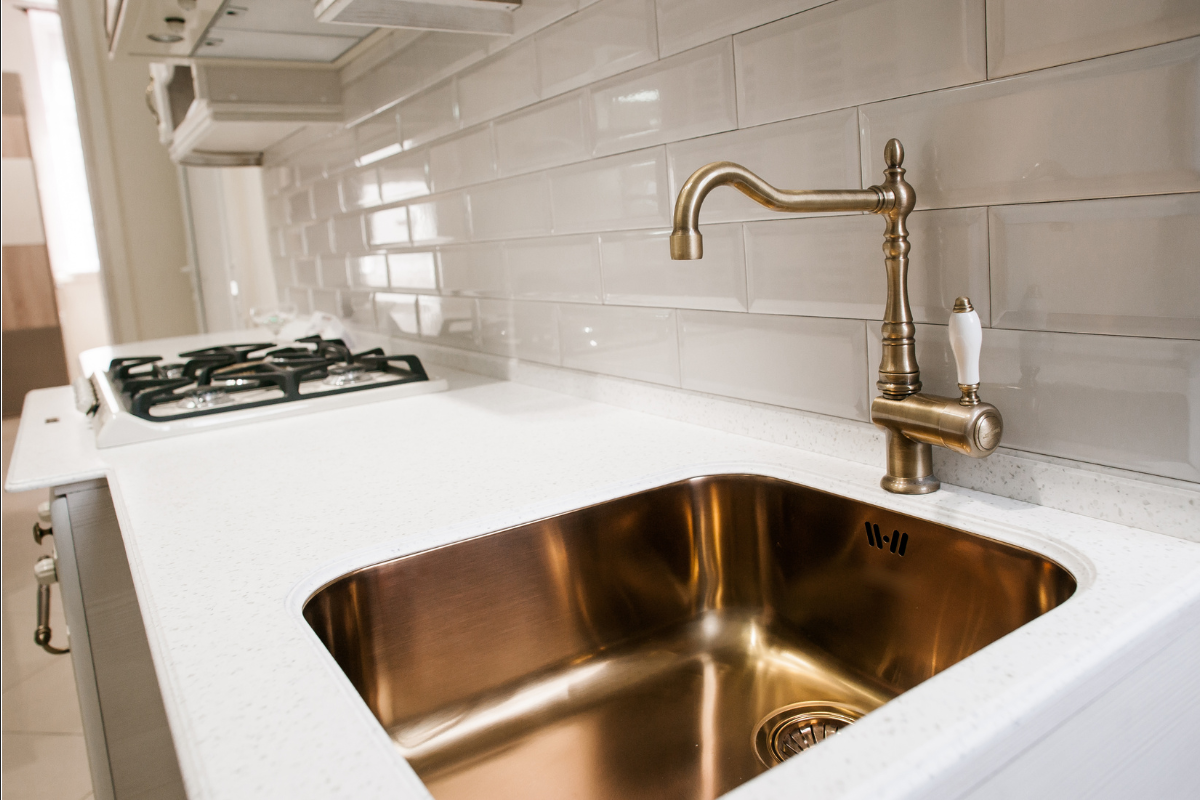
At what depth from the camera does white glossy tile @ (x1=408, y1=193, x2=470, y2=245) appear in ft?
5.36

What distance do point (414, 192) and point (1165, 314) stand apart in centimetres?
149

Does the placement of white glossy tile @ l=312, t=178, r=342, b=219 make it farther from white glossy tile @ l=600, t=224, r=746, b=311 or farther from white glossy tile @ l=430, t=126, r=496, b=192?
white glossy tile @ l=600, t=224, r=746, b=311

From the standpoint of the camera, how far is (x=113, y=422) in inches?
48.2


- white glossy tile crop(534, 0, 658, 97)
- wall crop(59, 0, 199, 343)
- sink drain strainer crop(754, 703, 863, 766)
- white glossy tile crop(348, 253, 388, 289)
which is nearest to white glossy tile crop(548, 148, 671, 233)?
white glossy tile crop(534, 0, 658, 97)

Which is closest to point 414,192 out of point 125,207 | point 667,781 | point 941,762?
point 667,781

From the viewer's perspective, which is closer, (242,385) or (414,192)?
(242,385)

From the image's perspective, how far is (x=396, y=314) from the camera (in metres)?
2.07

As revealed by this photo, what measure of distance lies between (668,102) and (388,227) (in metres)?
1.08

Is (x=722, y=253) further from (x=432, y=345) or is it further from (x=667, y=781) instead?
(x=432, y=345)

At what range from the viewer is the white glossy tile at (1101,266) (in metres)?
0.60

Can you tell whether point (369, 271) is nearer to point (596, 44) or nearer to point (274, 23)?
point (274, 23)

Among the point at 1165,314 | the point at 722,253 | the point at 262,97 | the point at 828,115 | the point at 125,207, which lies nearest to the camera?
the point at 1165,314

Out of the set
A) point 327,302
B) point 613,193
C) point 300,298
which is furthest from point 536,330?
point 300,298

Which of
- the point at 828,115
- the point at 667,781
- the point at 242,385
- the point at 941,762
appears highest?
the point at 828,115
